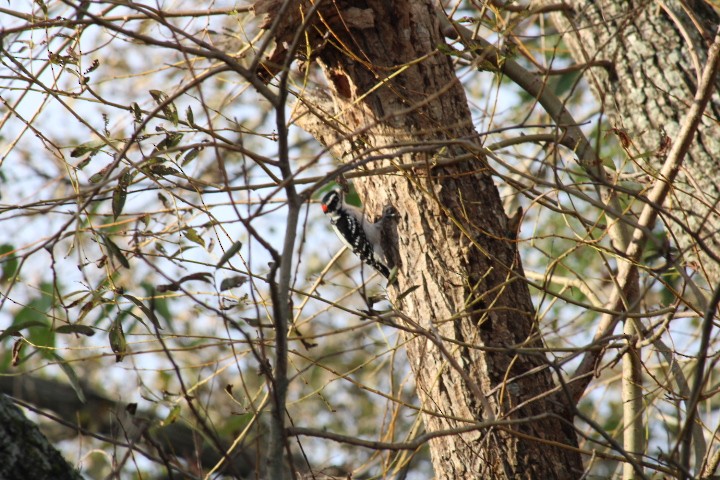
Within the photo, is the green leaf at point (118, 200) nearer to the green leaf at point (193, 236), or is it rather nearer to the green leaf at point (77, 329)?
the green leaf at point (193, 236)

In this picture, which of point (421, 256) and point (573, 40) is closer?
point (421, 256)

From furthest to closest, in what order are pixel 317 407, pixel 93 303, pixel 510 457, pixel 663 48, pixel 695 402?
pixel 317 407
pixel 663 48
pixel 510 457
pixel 93 303
pixel 695 402

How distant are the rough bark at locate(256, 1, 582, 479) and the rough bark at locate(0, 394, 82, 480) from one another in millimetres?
1310

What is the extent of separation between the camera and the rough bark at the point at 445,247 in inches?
102

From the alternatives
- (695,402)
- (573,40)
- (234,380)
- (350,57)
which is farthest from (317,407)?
(695,402)

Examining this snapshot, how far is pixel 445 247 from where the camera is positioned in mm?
2797

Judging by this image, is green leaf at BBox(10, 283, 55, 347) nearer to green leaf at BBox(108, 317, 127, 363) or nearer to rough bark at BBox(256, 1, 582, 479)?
green leaf at BBox(108, 317, 127, 363)

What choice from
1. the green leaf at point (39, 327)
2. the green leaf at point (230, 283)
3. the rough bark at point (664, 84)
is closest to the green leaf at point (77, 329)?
the green leaf at point (39, 327)

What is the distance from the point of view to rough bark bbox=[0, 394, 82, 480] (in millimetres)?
1561

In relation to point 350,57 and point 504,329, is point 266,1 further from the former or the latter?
point 504,329

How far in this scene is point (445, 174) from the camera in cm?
280

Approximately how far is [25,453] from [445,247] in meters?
1.69

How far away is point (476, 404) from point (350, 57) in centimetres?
143

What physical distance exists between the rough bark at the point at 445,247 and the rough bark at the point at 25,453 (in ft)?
4.30
